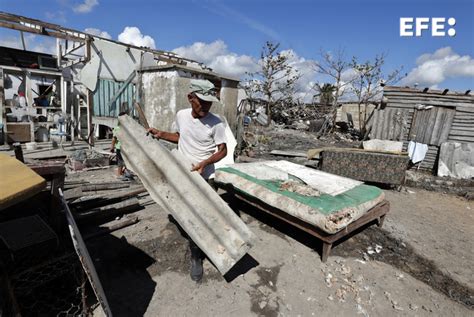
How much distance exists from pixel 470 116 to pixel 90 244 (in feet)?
37.4

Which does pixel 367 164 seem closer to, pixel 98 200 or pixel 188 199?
pixel 188 199

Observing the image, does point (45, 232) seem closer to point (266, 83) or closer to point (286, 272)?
point (286, 272)

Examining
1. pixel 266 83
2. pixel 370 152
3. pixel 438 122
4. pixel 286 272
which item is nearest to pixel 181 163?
pixel 286 272

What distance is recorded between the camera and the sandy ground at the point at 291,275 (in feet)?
8.49

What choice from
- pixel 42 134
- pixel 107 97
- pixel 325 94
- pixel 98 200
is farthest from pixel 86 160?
pixel 325 94

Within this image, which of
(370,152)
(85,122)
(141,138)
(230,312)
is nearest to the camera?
(230,312)

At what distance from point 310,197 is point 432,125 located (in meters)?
8.28

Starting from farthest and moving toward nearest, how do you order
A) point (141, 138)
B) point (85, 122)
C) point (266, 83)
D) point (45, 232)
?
point (266, 83), point (85, 122), point (141, 138), point (45, 232)

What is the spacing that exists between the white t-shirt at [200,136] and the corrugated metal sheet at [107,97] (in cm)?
842

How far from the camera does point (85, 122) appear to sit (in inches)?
458

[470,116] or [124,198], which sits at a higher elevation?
[470,116]

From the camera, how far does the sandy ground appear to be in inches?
102

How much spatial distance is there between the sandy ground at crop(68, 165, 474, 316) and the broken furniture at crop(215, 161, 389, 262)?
422 millimetres

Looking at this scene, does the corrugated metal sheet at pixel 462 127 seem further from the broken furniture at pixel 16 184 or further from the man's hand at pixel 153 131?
the broken furniture at pixel 16 184
